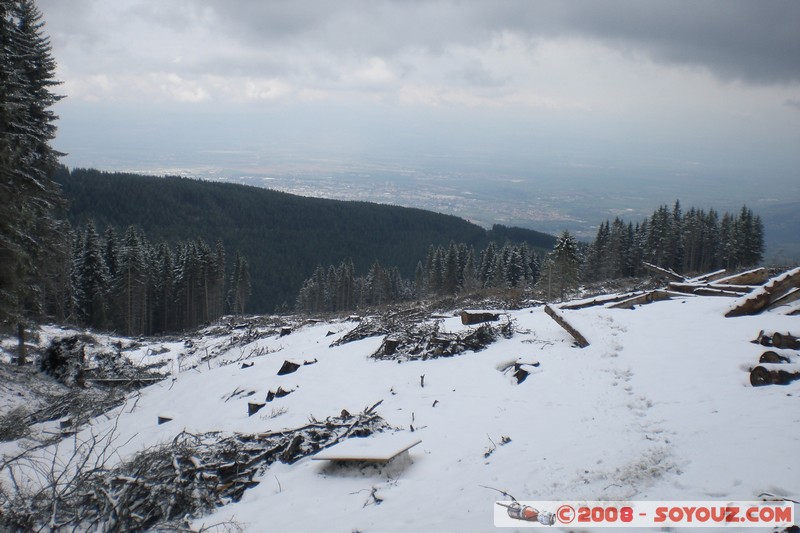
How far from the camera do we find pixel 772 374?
22.8 feet

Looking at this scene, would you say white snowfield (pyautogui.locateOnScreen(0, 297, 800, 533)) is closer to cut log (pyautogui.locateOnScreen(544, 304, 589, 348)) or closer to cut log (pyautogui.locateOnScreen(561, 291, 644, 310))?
cut log (pyautogui.locateOnScreen(544, 304, 589, 348))

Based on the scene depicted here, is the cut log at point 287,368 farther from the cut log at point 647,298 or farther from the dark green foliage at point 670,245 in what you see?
the dark green foliage at point 670,245

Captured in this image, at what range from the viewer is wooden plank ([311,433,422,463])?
613 cm

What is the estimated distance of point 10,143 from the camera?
1304 centimetres

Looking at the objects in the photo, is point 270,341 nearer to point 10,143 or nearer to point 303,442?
point 10,143

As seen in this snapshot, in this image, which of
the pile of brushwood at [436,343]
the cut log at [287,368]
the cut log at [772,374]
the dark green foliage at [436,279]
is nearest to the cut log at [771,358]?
the cut log at [772,374]

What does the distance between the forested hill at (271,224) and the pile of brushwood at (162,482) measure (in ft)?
275

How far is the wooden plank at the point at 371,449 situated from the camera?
6133 mm

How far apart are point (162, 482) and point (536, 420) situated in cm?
566

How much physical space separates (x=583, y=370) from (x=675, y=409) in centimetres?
248

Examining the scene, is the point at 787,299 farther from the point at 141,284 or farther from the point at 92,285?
the point at 92,285

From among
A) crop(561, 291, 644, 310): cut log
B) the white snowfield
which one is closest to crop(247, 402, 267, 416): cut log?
the white snowfield

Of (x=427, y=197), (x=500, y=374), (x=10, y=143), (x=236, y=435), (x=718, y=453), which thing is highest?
(x=427, y=197)

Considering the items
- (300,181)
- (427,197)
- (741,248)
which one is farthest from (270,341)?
(300,181)
